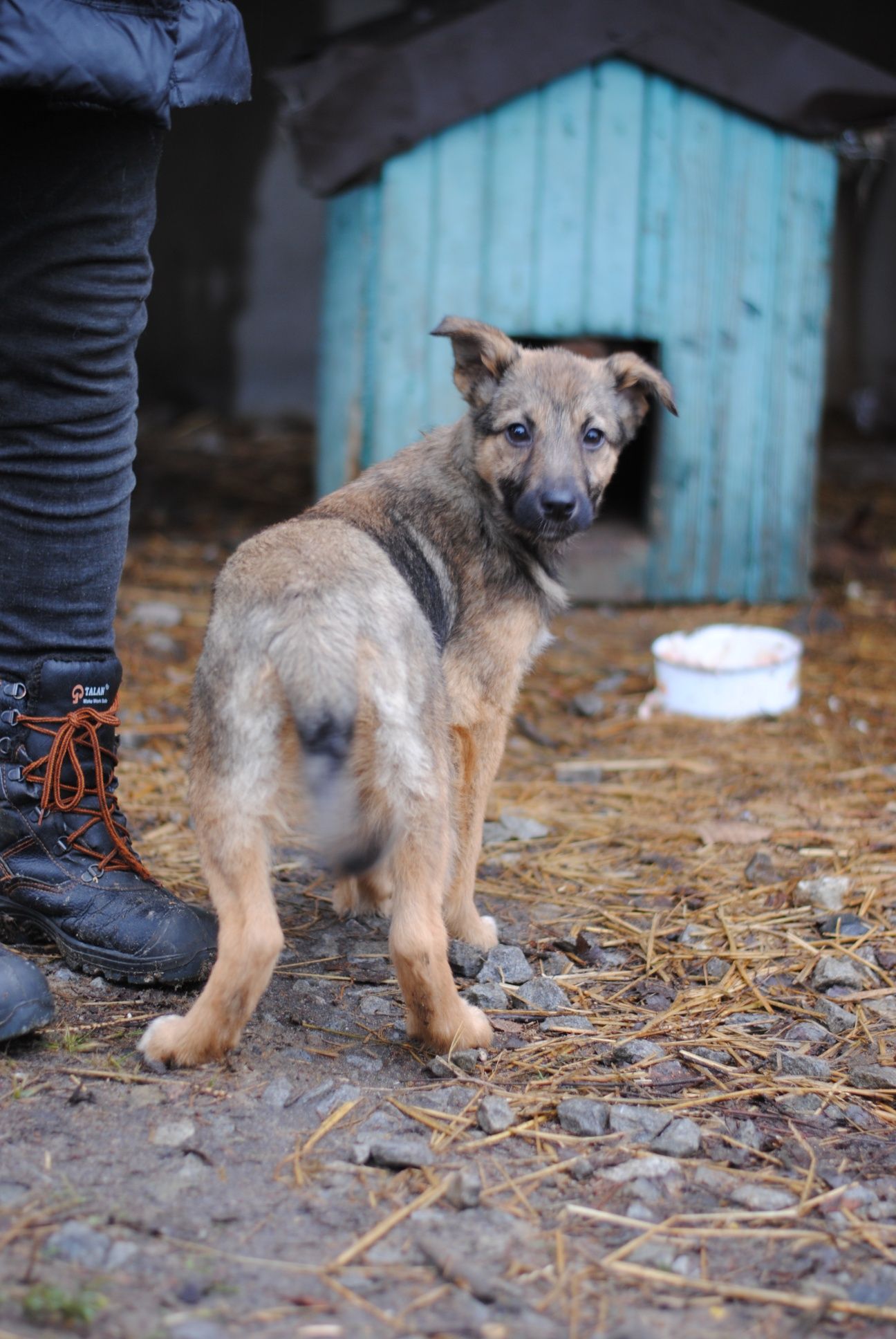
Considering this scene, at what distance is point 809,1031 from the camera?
10.0ft

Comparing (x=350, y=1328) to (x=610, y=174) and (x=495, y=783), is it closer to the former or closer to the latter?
(x=495, y=783)

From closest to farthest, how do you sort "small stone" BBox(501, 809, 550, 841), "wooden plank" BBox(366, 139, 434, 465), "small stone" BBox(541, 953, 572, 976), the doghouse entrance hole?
1. "small stone" BBox(541, 953, 572, 976)
2. "small stone" BBox(501, 809, 550, 841)
3. "wooden plank" BBox(366, 139, 434, 465)
4. the doghouse entrance hole

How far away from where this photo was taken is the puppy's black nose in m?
3.52

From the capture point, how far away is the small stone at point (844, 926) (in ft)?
11.6

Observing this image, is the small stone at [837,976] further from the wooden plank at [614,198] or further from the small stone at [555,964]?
the wooden plank at [614,198]

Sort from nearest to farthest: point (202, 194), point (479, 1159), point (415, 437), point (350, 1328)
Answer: point (350, 1328) < point (479, 1159) < point (415, 437) < point (202, 194)

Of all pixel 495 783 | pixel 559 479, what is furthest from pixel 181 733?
pixel 559 479

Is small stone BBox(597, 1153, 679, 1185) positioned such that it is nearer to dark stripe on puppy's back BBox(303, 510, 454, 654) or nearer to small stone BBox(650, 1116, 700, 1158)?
small stone BBox(650, 1116, 700, 1158)

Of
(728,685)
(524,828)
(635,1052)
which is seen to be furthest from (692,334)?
(635,1052)

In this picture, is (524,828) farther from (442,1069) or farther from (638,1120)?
(638,1120)

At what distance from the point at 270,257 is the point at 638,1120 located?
363 inches

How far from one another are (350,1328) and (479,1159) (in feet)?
1.87

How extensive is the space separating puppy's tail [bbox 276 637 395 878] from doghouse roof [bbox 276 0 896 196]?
450 centimetres

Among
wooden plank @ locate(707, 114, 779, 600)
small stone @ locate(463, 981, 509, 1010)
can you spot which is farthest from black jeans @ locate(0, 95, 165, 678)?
wooden plank @ locate(707, 114, 779, 600)
